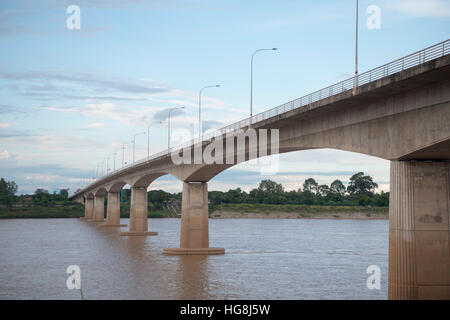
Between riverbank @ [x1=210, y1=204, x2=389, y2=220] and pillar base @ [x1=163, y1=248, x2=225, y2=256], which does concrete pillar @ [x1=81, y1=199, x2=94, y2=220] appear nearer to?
riverbank @ [x1=210, y1=204, x2=389, y2=220]

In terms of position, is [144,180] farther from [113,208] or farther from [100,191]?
[100,191]

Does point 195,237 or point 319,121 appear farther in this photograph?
point 195,237

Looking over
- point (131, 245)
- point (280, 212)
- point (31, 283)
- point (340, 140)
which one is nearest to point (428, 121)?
point (340, 140)

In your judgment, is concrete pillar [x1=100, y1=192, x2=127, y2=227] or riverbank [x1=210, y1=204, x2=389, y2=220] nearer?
concrete pillar [x1=100, y1=192, x2=127, y2=227]

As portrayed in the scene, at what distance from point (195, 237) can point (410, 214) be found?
1316 inches

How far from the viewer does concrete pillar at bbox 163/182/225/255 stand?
55.6 meters

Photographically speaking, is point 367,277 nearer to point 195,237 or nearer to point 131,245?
point 195,237

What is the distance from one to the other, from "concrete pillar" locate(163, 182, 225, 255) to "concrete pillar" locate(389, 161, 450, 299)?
3078 cm

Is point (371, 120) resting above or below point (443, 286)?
above

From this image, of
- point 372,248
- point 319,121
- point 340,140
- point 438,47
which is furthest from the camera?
point 372,248

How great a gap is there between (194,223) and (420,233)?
110 ft

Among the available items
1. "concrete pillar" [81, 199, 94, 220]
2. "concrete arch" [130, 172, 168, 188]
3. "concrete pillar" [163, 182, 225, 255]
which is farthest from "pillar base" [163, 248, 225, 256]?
"concrete pillar" [81, 199, 94, 220]

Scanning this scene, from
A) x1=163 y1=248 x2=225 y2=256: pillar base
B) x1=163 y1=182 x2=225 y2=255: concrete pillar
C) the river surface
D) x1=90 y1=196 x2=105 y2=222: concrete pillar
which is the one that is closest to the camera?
the river surface
